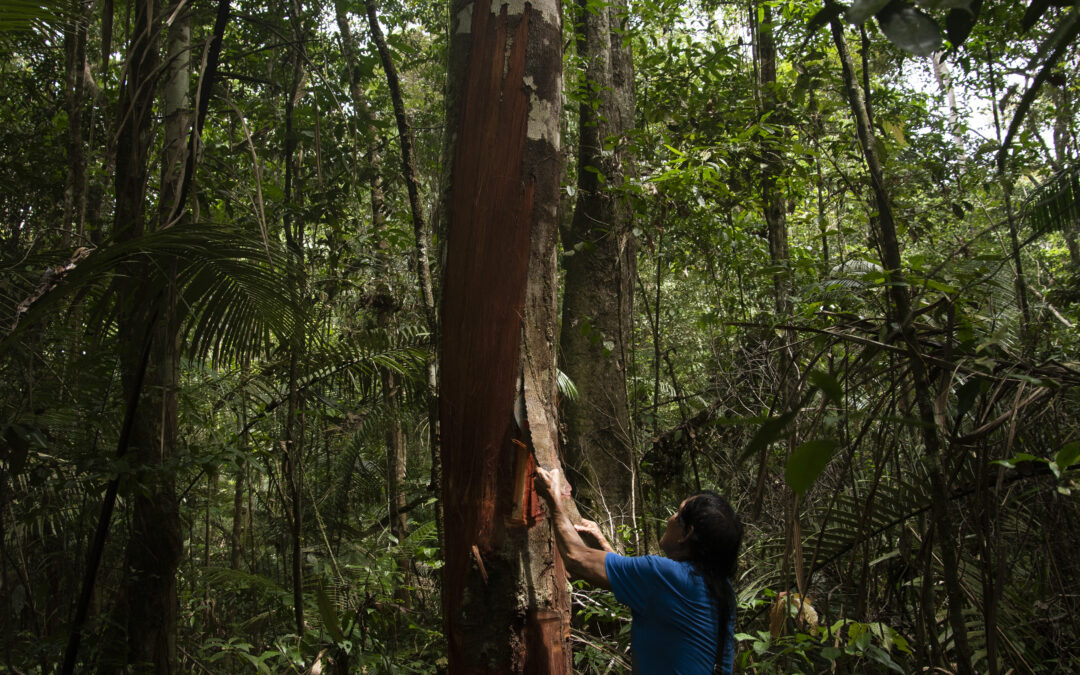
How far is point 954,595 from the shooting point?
1.86m

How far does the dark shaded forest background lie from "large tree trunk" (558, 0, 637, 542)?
34 millimetres

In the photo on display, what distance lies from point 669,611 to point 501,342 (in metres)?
1.11

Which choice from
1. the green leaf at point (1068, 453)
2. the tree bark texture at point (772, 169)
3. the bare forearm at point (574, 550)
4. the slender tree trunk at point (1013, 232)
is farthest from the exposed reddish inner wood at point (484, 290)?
the tree bark texture at point (772, 169)

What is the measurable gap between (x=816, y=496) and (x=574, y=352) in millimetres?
2044

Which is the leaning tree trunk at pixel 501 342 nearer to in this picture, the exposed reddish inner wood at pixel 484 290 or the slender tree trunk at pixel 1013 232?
the exposed reddish inner wood at pixel 484 290

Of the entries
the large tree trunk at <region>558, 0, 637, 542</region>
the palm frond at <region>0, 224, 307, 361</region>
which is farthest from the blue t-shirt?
the large tree trunk at <region>558, 0, 637, 542</region>

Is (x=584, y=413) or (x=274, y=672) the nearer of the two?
(x=274, y=672)

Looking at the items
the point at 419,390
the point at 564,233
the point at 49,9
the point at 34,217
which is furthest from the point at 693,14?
the point at 49,9

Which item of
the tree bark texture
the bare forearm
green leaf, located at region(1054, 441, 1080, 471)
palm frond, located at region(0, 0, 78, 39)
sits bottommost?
the bare forearm

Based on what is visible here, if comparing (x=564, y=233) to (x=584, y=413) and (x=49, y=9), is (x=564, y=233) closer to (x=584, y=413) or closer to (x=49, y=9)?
(x=584, y=413)

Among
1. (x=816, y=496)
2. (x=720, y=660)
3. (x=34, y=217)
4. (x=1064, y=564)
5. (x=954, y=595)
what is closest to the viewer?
(x=954, y=595)

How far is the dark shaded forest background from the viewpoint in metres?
1.92

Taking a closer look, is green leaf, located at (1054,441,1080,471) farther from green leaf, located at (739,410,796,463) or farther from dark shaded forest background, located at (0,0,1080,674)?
green leaf, located at (739,410,796,463)

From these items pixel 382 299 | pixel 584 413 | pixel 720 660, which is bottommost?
pixel 720 660
